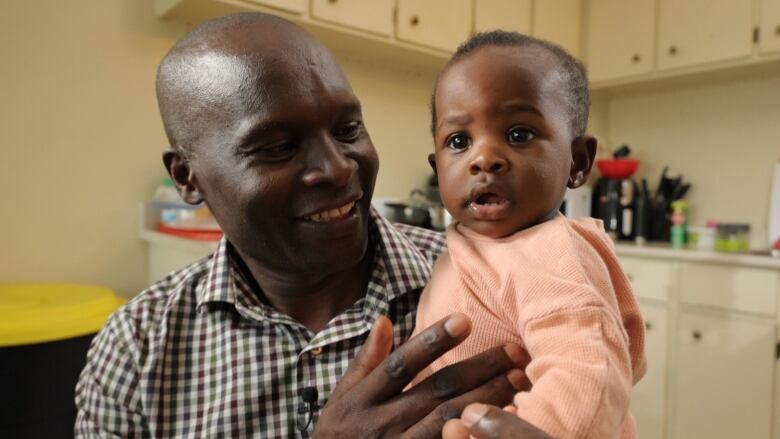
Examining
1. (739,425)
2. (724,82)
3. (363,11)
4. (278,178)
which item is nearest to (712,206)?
(724,82)

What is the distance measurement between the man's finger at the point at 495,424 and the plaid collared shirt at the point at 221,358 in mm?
301

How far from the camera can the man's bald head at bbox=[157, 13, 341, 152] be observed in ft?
2.76

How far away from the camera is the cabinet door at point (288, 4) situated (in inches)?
83.7

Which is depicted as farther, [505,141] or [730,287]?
[730,287]

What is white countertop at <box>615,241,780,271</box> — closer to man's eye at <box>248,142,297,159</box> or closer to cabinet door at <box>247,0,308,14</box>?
cabinet door at <box>247,0,308,14</box>

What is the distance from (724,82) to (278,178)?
3235 mm

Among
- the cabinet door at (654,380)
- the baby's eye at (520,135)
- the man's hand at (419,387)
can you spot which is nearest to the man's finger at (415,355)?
the man's hand at (419,387)

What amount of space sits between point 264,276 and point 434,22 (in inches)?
80.5

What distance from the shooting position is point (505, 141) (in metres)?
0.82

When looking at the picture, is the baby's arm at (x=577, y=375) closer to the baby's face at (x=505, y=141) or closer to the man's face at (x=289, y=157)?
the baby's face at (x=505, y=141)

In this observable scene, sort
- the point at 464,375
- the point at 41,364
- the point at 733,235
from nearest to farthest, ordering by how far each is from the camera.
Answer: the point at 464,375
the point at 41,364
the point at 733,235

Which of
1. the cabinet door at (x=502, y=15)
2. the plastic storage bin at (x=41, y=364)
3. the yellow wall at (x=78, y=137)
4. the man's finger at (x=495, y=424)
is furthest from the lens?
the cabinet door at (x=502, y=15)

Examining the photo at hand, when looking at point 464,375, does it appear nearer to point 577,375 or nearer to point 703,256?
point 577,375

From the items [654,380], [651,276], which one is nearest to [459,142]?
[651,276]
